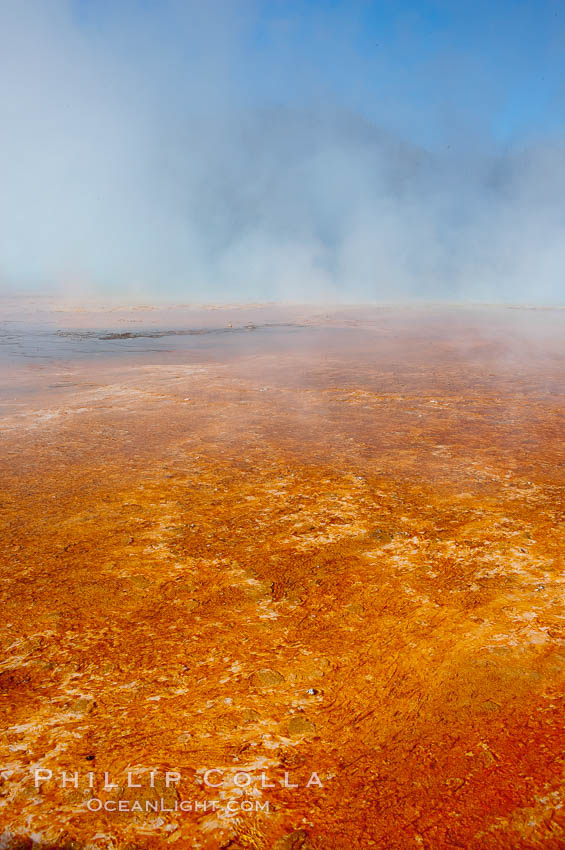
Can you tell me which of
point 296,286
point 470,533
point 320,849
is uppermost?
point 296,286

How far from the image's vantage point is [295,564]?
8.18 ft

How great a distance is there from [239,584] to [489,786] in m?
1.17

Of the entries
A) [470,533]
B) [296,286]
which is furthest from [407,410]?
[296,286]

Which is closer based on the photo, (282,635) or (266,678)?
(266,678)

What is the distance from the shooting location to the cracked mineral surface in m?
1.35

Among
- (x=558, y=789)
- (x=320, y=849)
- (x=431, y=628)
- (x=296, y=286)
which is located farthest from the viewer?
(x=296, y=286)

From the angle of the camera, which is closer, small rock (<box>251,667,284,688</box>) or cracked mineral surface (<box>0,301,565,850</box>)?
cracked mineral surface (<box>0,301,565,850</box>)

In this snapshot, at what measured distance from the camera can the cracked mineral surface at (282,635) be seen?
4.43ft

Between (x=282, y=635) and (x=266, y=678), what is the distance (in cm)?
23

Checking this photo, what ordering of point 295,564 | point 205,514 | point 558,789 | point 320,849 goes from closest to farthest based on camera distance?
point 320,849 → point 558,789 → point 295,564 → point 205,514

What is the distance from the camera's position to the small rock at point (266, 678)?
1.76m

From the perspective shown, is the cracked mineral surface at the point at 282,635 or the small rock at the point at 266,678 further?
the small rock at the point at 266,678

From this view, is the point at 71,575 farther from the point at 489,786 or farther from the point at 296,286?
the point at 296,286

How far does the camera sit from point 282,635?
6.59 ft
